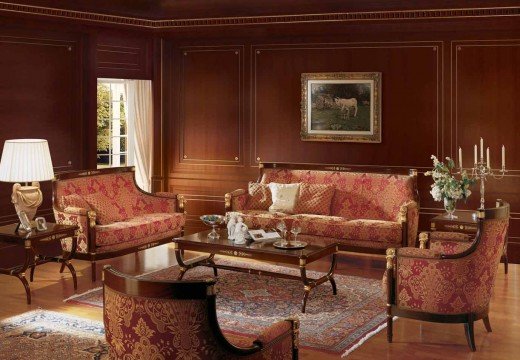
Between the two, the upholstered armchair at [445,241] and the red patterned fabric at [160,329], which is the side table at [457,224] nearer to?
the upholstered armchair at [445,241]

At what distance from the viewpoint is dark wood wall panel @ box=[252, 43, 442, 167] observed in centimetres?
827

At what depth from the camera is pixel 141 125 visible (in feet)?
31.3

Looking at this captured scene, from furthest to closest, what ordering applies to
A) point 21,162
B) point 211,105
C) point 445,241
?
point 211,105, point 21,162, point 445,241

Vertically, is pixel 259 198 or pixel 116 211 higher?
pixel 259 198

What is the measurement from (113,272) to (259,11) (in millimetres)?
5893

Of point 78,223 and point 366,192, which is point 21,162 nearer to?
point 78,223

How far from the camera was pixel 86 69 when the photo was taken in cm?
855

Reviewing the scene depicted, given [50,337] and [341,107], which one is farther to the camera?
[341,107]

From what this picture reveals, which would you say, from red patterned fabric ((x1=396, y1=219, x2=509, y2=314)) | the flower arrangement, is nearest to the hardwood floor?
red patterned fabric ((x1=396, y1=219, x2=509, y2=314))

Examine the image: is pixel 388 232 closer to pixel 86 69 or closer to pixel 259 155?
pixel 259 155

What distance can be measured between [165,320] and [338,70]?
599 centimetres

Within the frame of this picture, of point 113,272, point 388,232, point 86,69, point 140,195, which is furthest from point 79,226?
point 113,272

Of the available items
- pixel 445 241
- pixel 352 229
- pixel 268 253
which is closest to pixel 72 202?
pixel 268 253

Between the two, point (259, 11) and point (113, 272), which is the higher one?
point (259, 11)
